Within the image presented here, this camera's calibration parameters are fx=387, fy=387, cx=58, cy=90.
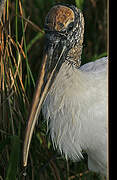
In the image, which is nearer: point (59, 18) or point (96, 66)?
point (59, 18)

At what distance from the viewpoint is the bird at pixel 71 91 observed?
5.00 ft

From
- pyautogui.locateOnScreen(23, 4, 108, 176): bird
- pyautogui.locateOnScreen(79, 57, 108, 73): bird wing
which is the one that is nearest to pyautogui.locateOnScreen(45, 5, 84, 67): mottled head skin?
pyautogui.locateOnScreen(23, 4, 108, 176): bird

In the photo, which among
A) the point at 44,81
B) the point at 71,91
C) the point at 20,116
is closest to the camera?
the point at 44,81

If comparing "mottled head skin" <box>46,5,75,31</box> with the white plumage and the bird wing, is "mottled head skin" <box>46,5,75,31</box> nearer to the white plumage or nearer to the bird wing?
the white plumage

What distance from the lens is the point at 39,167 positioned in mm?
2104

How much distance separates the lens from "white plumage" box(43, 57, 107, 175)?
5.45 ft

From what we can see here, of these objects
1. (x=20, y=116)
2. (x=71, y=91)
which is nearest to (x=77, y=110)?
(x=71, y=91)

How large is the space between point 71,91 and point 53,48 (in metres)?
0.23

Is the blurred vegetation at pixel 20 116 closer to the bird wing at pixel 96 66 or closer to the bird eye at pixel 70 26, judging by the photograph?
the bird wing at pixel 96 66

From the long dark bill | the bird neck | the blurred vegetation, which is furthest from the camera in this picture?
the blurred vegetation

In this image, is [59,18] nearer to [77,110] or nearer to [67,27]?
[67,27]

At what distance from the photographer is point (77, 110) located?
1677 mm

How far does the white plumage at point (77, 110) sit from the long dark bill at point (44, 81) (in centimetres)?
10
